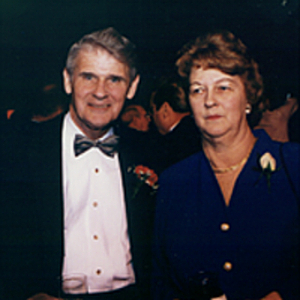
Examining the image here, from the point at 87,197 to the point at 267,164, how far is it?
3.39 feet

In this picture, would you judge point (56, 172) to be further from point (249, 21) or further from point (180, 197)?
point (249, 21)

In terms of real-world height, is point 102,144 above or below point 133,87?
below

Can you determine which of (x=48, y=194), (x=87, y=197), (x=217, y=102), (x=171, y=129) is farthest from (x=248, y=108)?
(x=48, y=194)

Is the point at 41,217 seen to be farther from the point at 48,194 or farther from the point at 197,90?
the point at 197,90

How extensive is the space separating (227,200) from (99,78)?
100 cm

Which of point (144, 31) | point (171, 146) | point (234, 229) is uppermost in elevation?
point (144, 31)

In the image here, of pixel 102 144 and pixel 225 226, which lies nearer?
pixel 225 226

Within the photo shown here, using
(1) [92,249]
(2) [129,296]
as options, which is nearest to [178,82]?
(1) [92,249]

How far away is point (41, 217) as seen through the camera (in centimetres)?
193

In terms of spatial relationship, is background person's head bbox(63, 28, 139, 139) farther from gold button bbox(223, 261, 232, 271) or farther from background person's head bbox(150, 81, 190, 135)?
gold button bbox(223, 261, 232, 271)

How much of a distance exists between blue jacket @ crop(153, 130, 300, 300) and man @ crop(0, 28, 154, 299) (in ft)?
0.42

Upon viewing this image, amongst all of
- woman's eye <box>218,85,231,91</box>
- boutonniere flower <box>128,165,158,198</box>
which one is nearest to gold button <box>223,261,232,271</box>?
boutonniere flower <box>128,165,158,198</box>

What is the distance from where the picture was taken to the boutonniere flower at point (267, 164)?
1877 mm

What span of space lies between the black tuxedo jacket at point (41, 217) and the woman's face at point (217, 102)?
440 mm
